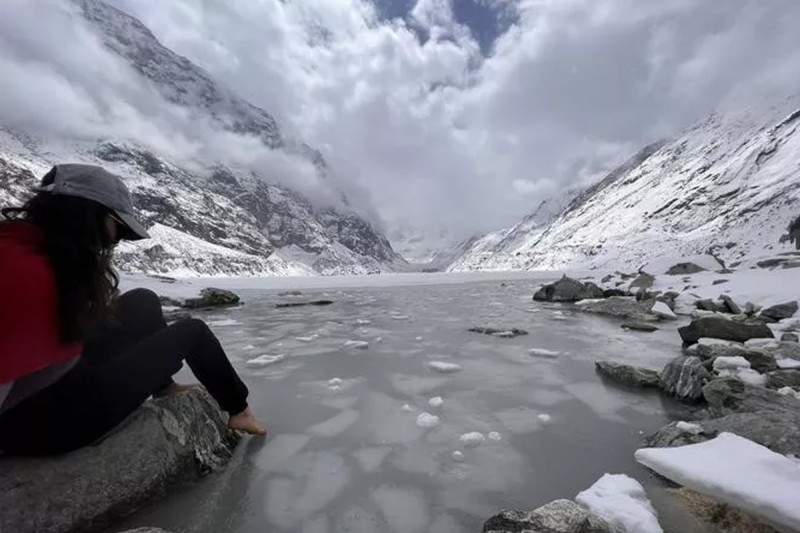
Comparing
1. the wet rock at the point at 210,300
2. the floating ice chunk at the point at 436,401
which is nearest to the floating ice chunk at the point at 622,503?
the floating ice chunk at the point at 436,401

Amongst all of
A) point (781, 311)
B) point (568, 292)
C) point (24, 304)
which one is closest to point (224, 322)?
point (24, 304)

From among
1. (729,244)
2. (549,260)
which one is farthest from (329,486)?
(549,260)

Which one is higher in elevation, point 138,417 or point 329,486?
point 138,417

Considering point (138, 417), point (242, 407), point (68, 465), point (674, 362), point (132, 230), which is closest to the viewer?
point (132, 230)

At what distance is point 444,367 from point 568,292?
14450 mm

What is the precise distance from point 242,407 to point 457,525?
6.34 feet

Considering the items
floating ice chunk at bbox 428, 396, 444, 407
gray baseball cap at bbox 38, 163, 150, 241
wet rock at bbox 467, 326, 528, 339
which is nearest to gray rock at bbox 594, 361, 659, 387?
floating ice chunk at bbox 428, 396, 444, 407

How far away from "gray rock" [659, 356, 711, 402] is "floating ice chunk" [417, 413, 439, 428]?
8.92 ft

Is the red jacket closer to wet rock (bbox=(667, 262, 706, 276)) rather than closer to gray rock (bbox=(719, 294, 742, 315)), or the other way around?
gray rock (bbox=(719, 294, 742, 315))

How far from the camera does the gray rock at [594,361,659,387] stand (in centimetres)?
525

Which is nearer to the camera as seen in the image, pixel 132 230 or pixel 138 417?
pixel 132 230

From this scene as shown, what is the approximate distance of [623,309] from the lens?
13.8 metres

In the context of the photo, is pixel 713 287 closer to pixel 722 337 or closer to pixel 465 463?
pixel 722 337

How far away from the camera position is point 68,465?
97.4 inches
